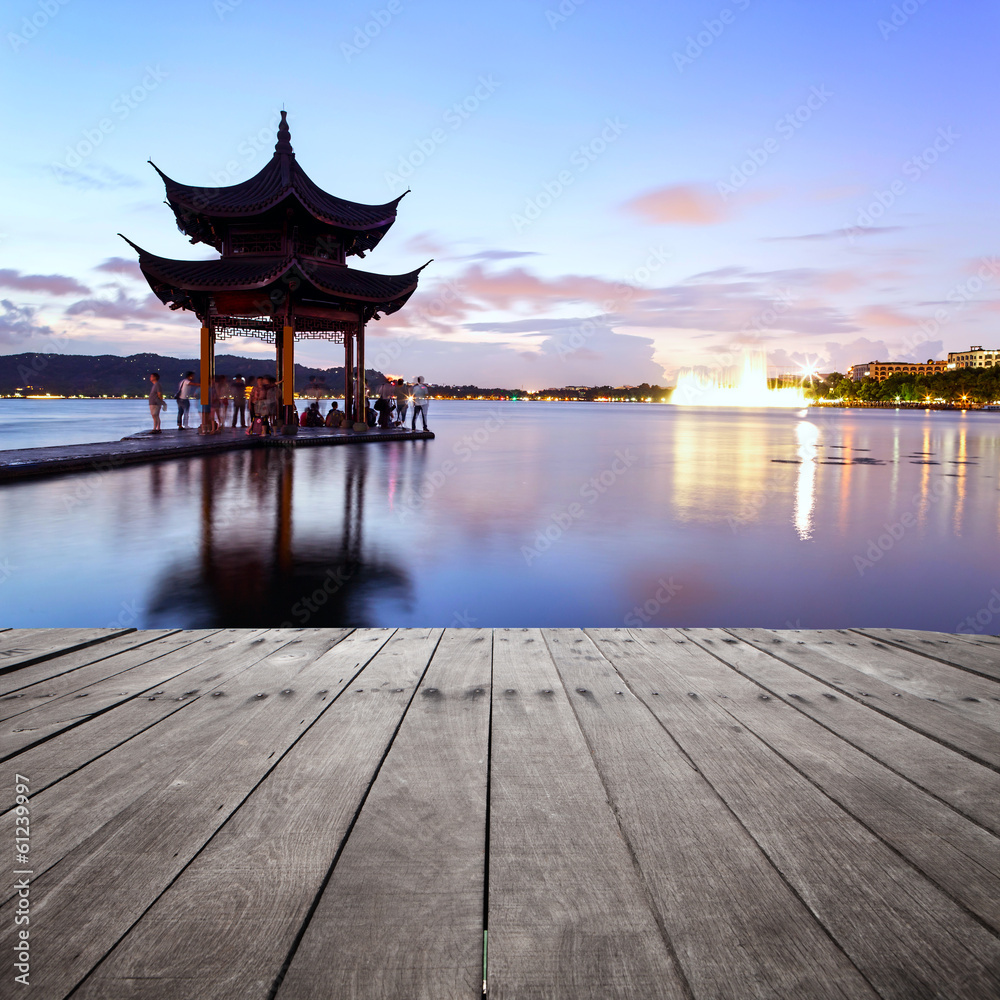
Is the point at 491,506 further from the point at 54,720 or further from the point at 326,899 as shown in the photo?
the point at 326,899

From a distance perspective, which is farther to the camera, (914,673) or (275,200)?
(275,200)

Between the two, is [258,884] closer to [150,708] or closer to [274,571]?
[150,708]

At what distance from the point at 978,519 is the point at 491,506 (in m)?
7.65

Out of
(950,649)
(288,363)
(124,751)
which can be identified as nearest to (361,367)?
(288,363)

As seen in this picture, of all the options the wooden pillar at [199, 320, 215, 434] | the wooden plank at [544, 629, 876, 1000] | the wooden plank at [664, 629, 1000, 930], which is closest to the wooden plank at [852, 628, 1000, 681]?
the wooden plank at [664, 629, 1000, 930]

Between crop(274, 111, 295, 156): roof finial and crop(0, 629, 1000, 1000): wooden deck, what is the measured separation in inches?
1002

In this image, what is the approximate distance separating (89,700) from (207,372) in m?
24.2

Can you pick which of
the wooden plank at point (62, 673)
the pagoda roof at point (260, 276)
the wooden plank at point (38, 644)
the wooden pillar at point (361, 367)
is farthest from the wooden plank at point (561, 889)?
the wooden pillar at point (361, 367)

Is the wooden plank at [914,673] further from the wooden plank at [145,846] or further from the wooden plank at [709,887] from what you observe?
the wooden plank at [145,846]

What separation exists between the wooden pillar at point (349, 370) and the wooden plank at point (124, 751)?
24048 mm

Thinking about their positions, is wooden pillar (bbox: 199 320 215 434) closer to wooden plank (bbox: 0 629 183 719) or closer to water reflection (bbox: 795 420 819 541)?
water reflection (bbox: 795 420 819 541)

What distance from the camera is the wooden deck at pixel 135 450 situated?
43.5 feet

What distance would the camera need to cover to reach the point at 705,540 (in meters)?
9.27

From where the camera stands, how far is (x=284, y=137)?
24.3 m
